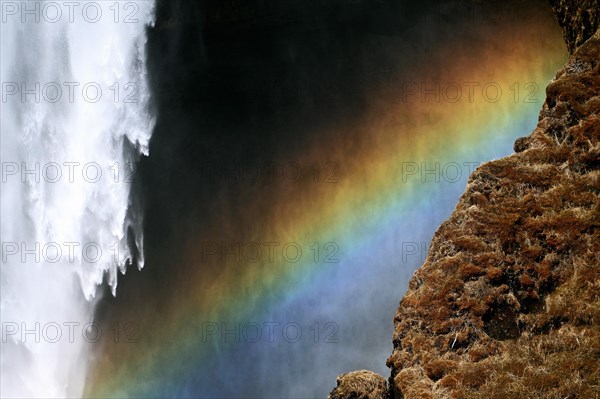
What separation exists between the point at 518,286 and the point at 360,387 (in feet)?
7.21

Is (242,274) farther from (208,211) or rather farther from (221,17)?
(221,17)

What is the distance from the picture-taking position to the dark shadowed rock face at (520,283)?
317 inches

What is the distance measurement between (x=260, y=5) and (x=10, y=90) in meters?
6.58

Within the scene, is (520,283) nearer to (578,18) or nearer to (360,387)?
(360,387)

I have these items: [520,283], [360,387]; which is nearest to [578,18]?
[520,283]

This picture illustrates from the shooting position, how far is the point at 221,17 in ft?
58.3

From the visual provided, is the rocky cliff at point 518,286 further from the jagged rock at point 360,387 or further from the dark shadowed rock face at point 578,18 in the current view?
the dark shadowed rock face at point 578,18

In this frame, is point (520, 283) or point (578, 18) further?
point (578, 18)

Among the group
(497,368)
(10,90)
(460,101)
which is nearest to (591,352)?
(497,368)

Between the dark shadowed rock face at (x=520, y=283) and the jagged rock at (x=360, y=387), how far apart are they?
0.21 meters

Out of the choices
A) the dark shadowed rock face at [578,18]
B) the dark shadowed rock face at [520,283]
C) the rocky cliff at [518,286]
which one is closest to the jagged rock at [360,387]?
the rocky cliff at [518,286]

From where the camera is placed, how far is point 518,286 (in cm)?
859

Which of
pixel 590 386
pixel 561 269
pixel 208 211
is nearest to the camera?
pixel 590 386

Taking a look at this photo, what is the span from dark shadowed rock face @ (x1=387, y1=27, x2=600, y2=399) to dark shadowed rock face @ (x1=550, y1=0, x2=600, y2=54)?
9.26 feet
